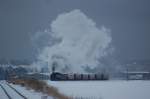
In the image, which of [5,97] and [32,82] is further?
[32,82]

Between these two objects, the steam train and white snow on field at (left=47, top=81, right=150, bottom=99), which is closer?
white snow on field at (left=47, top=81, right=150, bottom=99)

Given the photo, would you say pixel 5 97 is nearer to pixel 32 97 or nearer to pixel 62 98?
pixel 32 97

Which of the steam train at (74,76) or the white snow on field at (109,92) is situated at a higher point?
the steam train at (74,76)

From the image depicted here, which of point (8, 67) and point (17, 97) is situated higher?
point (8, 67)

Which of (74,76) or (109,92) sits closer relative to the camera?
(109,92)

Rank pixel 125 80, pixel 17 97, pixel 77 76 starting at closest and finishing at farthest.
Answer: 1. pixel 17 97
2. pixel 125 80
3. pixel 77 76

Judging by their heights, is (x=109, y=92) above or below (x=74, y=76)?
below

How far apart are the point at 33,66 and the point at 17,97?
4.33 meters

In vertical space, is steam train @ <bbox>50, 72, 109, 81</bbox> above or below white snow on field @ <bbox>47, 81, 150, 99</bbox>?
above

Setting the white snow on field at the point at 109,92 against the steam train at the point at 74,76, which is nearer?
the white snow on field at the point at 109,92

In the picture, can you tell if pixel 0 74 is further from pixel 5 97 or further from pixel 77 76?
pixel 77 76

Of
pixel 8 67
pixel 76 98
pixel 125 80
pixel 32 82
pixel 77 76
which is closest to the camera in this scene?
pixel 76 98

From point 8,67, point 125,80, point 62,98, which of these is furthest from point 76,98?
point 125,80

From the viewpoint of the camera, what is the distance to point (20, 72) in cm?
1393
